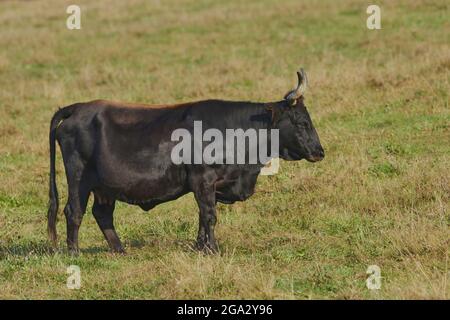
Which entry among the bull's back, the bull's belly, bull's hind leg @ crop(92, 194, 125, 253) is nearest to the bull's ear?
the bull's back

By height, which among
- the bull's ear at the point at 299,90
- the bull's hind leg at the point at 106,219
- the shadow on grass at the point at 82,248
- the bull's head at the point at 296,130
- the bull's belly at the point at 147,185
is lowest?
the shadow on grass at the point at 82,248

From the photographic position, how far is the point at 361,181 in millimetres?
11844

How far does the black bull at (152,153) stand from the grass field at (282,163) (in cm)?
52

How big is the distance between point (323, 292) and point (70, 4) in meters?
25.1

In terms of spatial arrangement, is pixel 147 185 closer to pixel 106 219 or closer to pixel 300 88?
pixel 106 219

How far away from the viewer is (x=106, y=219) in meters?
→ 10.2

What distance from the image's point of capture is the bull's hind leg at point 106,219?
1007 cm

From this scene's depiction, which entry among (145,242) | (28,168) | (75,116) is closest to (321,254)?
(145,242)

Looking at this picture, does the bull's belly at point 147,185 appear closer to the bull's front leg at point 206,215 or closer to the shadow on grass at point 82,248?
the bull's front leg at point 206,215

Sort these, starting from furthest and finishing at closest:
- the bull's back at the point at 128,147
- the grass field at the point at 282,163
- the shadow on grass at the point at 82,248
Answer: the shadow on grass at the point at 82,248 < the bull's back at the point at 128,147 < the grass field at the point at 282,163

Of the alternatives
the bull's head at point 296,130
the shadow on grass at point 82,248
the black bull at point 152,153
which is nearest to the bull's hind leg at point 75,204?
the black bull at point 152,153

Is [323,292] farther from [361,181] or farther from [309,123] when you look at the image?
[361,181]

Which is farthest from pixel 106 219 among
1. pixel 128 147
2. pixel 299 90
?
pixel 299 90

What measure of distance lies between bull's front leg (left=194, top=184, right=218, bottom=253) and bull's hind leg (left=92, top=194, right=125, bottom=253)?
1026mm
